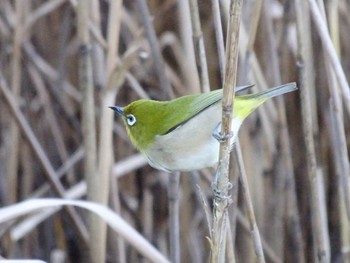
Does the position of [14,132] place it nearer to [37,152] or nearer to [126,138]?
[37,152]

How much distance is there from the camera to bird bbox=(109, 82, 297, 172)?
5.10 feet

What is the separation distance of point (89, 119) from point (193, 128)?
0.40 metres

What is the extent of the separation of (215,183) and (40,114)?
134 centimetres

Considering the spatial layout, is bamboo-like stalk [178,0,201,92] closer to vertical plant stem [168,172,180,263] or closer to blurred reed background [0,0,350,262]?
blurred reed background [0,0,350,262]

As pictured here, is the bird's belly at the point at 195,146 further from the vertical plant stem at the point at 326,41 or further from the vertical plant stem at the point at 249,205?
the vertical plant stem at the point at 326,41

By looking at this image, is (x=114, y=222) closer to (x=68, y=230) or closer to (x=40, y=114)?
(x=68, y=230)

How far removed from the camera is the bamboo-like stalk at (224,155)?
118cm

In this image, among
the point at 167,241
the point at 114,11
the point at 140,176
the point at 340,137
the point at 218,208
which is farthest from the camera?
the point at 140,176

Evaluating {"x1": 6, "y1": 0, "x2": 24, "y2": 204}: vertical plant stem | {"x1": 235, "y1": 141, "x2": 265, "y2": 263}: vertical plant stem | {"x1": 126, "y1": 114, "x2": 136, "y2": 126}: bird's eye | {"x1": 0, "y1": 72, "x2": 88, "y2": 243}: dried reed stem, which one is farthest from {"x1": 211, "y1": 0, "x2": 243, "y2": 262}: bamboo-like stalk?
{"x1": 6, "y1": 0, "x2": 24, "y2": 204}: vertical plant stem

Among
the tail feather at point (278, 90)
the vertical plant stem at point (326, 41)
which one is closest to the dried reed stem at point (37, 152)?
the tail feather at point (278, 90)

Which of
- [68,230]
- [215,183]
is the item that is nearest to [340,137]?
[215,183]

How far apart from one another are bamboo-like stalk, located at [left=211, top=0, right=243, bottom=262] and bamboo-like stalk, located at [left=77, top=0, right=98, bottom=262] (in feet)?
1.95

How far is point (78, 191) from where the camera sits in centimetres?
226

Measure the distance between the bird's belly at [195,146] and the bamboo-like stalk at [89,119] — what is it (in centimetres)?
35
